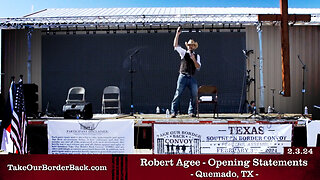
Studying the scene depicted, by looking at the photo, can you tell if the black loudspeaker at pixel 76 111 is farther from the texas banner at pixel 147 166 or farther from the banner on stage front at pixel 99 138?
the texas banner at pixel 147 166

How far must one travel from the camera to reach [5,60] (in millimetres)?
9102

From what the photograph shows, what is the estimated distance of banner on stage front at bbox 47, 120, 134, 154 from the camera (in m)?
4.11

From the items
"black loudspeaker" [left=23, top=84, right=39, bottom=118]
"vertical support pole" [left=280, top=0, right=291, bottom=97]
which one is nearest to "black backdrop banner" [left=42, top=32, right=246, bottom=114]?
"vertical support pole" [left=280, top=0, right=291, bottom=97]

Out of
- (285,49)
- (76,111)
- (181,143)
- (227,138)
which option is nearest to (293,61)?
(285,49)

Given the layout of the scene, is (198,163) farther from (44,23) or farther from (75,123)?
(44,23)

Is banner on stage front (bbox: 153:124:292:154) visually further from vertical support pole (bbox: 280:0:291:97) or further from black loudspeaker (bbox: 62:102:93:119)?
black loudspeaker (bbox: 62:102:93:119)

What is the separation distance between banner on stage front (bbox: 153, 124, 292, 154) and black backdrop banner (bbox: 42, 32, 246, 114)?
4.72m

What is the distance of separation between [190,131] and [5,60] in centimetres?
782

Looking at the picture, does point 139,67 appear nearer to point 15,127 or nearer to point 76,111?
point 76,111

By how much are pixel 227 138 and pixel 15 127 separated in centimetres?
322

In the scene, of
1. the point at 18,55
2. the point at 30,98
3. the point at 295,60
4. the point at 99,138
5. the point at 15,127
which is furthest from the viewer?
the point at 18,55

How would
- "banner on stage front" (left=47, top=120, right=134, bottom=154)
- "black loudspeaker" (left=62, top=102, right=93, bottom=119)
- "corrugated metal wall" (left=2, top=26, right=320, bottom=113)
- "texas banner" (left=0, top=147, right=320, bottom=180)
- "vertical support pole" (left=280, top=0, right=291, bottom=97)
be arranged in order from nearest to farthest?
"texas banner" (left=0, top=147, right=320, bottom=180) → "banner on stage front" (left=47, top=120, right=134, bottom=154) → "black loudspeaker" (left=62, top=102, right=93, bottom=119) → "vertical support pole" (left=280, top=0, right=291, bottom=97) → "corrugated metal wall" (left=2, top=26, right=320, bottom=113)

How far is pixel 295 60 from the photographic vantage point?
8.91 metres

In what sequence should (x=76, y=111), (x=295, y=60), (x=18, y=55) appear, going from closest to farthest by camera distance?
(x=76, y=111)
(x=295, y=60)
(x=18, y=55)
